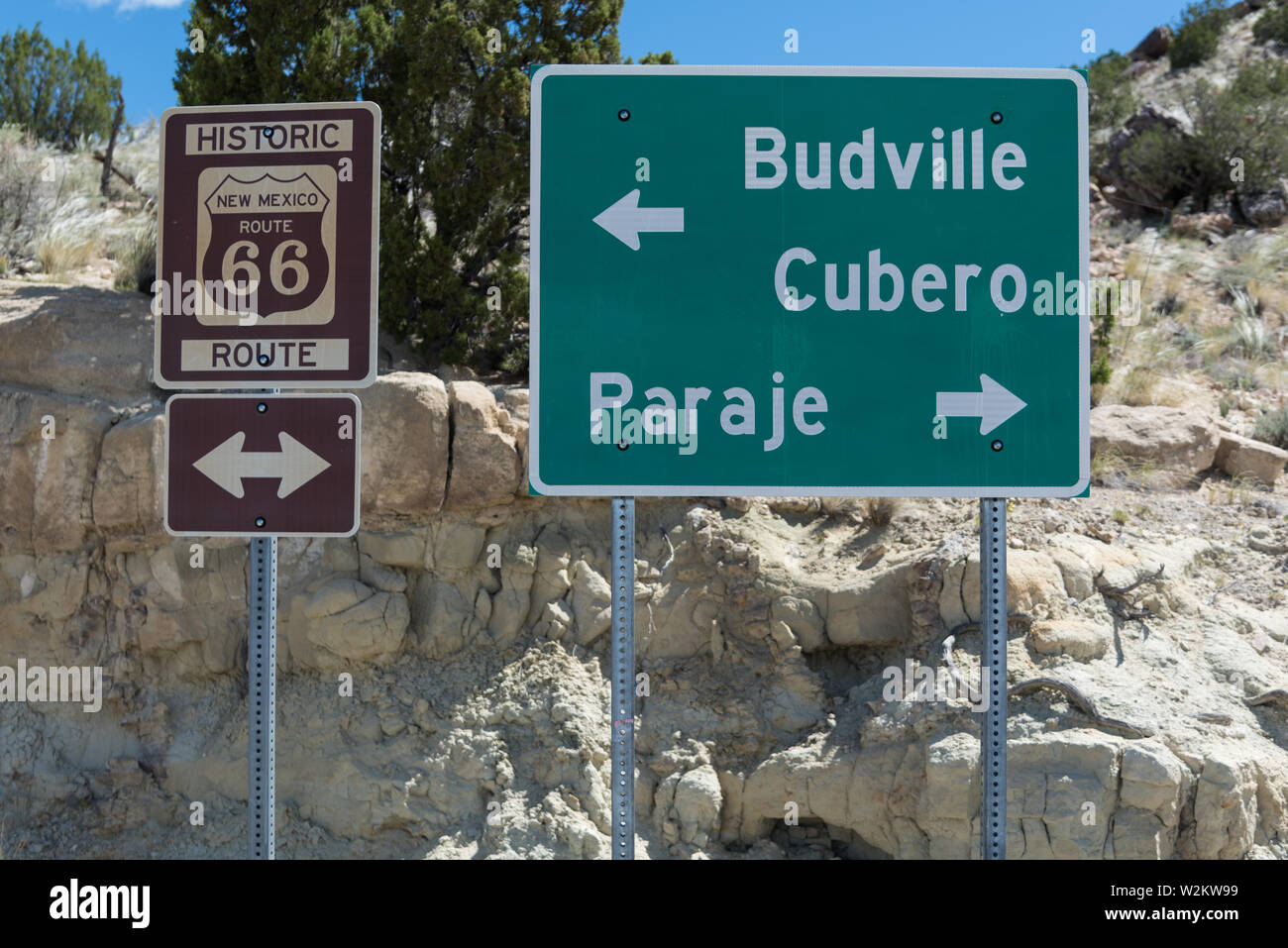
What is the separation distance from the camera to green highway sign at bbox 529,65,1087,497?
3158mm

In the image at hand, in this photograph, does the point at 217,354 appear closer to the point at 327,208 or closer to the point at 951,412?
the point at 327,208

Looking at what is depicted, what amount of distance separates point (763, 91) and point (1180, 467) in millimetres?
6867

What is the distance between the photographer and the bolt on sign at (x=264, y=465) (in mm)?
3166

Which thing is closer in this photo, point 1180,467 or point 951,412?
point 951,412

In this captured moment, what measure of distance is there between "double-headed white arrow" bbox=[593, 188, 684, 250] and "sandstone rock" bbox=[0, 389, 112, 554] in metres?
5.62

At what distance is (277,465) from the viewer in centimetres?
317

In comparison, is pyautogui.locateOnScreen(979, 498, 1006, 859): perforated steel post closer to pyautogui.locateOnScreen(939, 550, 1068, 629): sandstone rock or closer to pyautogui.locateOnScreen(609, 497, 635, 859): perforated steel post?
pyautogui.locateOnScreen(609, 497, 635, 859): perforated steel post

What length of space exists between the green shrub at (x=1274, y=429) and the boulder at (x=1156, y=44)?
56.6 ft

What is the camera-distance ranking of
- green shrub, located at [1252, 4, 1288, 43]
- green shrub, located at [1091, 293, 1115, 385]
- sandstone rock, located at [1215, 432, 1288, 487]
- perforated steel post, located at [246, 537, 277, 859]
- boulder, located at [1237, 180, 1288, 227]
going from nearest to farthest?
perforated steel post, located at [246, 537, 277, 859] → sandstone rock, located at [1215, 432, 1288, 487] → green shrub, located at [1091, 293, 1115, 385] → boulder, located at [1237, 180, 1288, 227] → green shrub, located at [1252, 4, 1288, 43]

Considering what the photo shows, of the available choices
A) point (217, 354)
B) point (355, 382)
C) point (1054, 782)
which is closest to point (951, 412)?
point (355, 382)

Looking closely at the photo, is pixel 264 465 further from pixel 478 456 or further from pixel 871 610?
pixel 871 610

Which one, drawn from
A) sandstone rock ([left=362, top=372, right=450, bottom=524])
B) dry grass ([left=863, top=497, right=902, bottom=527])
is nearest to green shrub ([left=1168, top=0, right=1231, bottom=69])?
dry grass ([left=863, top=497, right=902, bottom=527])

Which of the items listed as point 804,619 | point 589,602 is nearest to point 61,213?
point 589,602

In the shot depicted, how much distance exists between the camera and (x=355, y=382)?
3.19 m
